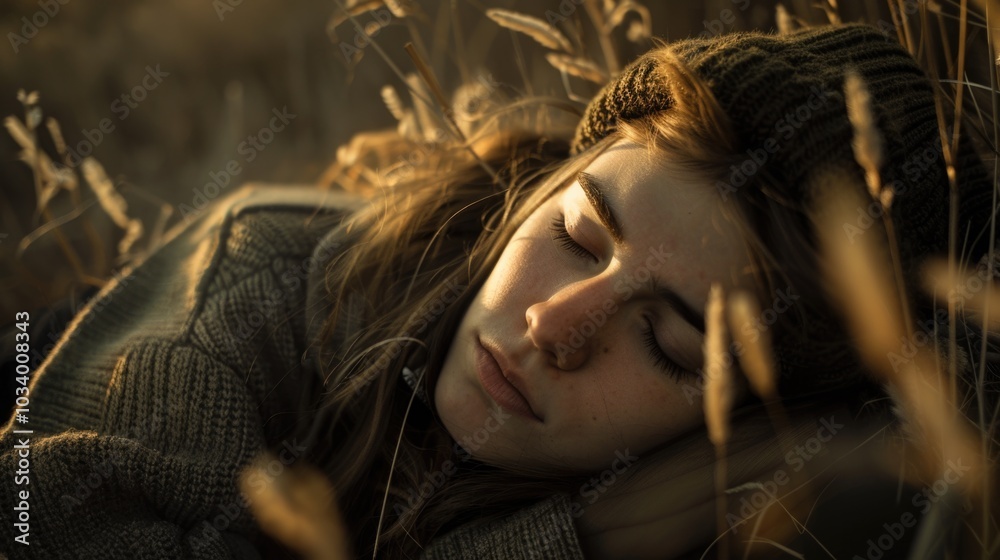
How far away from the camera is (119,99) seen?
2.96 m

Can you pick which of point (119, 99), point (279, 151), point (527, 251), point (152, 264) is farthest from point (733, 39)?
point (119, 99)

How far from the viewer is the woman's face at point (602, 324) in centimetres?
130

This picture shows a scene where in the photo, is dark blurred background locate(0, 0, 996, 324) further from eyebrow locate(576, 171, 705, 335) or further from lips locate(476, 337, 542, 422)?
lips locate(476, 337, 542, 422)

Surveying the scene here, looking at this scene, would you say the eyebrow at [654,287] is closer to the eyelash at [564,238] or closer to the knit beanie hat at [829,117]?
the eyelash at [564,238]

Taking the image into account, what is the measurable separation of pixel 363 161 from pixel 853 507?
1.75 metres

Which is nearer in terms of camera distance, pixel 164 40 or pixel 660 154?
pixel 660 154

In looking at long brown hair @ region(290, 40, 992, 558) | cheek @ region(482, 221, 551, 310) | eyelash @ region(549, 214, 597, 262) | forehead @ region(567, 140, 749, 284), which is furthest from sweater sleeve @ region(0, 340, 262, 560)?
forehead @ region(567, 140, 749, 284)

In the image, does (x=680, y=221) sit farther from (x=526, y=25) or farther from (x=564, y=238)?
(x=526, y=25)

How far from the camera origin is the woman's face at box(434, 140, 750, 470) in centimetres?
130

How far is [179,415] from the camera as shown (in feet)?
4.79

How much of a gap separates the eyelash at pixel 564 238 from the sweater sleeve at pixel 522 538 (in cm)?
44

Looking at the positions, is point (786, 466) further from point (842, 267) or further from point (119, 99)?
point (119, 99)

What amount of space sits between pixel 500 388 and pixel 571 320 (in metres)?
0.20

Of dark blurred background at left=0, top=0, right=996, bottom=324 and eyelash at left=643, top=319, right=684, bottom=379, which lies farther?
dark blurred background at left=0, top=0, right=996, bottom=324
